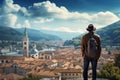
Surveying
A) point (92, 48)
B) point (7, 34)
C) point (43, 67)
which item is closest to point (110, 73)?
point (92, 48)

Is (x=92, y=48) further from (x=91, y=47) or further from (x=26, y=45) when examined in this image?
(x=26, y=45)

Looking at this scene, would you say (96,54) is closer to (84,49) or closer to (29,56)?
(84,49)

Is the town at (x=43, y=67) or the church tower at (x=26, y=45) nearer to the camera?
the town at (x=43, y=67)

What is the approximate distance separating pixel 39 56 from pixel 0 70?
19.5 m

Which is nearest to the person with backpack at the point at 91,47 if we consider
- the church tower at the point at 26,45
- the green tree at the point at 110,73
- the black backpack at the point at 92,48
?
the black backpack at the point at 92,48

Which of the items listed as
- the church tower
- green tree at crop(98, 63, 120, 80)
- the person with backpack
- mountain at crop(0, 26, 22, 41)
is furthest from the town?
mountain at crop(0, 26, 22, 41)

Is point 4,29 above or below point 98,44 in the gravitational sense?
above

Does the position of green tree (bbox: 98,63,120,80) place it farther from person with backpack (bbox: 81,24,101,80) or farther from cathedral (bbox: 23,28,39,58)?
cathedral (bbox: 23,28,39,58)

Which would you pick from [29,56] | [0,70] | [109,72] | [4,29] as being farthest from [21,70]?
[4,29]

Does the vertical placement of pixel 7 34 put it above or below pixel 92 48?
above

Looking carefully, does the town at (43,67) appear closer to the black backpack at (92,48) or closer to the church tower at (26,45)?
the church tower at (26,45)

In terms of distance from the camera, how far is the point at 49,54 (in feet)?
208

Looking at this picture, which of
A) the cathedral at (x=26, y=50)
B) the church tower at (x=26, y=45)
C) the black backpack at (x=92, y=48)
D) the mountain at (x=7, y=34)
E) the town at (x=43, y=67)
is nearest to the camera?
the black backpack at (x=92, y=48)

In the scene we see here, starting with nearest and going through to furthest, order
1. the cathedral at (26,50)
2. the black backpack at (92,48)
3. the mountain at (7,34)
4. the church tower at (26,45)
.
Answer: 1. the black backpack at (92,48)
2. the church tower at (26,45)
3. the cathedral at (26,50)
4. the mountain at (7,34)
